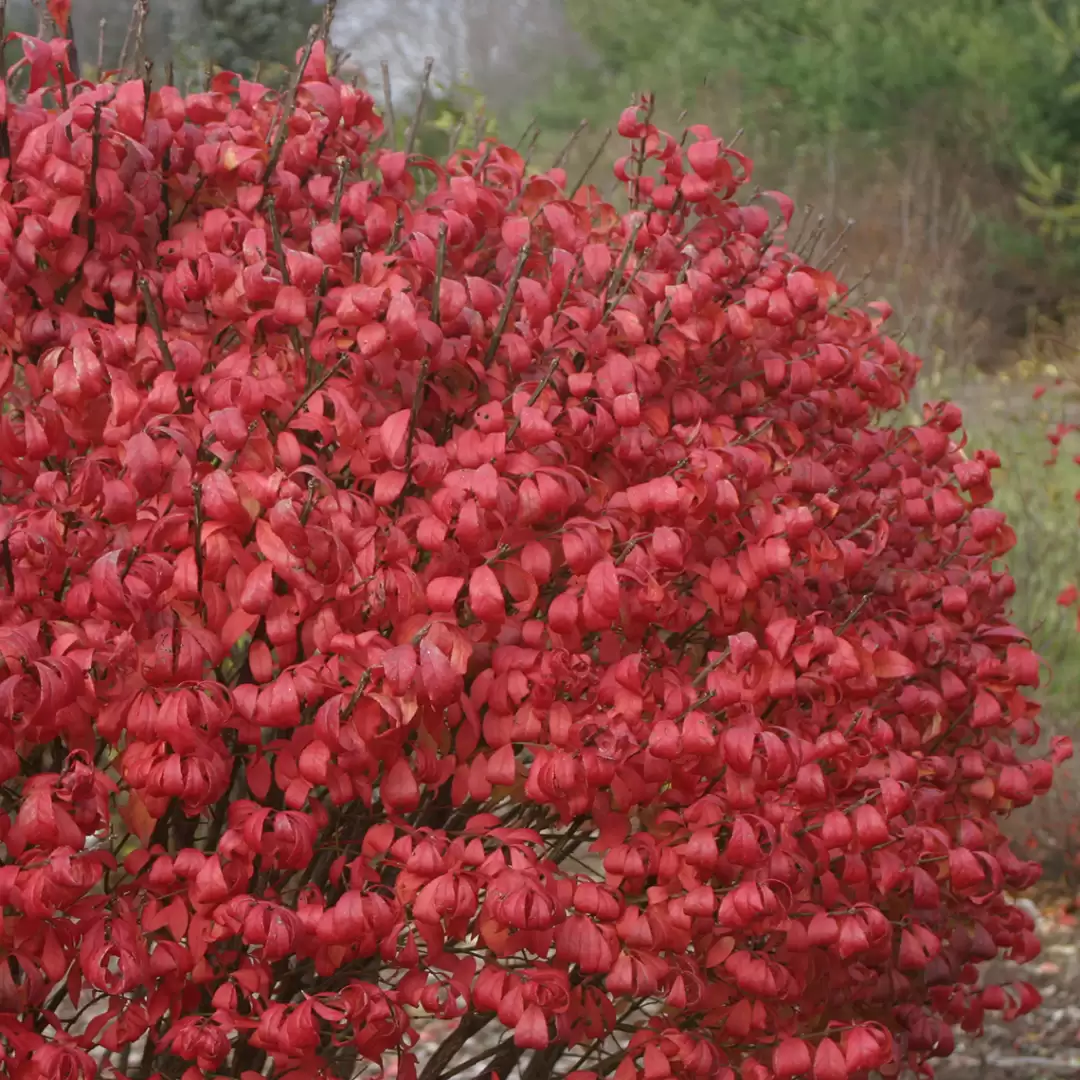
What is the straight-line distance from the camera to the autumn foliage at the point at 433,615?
224 centimetres

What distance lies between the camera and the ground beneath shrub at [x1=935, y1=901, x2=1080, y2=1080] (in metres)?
5.09

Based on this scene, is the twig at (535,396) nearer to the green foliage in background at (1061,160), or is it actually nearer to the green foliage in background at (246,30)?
the green foliage in background at (246,30)

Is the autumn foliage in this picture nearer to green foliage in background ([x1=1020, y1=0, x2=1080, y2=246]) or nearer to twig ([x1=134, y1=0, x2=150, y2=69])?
twig ([x1=134, y1=0, x2=150, y2=69])

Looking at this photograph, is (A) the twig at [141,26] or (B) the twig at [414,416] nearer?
(B) the twig at [414,416]

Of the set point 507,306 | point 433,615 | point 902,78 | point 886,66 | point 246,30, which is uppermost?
point 886,66

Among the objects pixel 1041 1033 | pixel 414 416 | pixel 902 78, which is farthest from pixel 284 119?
pixel 902 78

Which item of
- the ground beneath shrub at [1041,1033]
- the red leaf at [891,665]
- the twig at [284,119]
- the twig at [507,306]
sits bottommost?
the ground beneath shrub at [1041,1033]

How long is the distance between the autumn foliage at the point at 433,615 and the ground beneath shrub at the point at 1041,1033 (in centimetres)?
231

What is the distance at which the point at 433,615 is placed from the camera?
230 centimetres

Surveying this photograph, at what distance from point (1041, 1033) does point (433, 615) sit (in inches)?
165

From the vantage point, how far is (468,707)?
2420 millimetres

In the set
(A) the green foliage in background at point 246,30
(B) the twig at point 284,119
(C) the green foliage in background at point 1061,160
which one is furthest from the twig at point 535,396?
(C) the green foliage in background at point 1061,160

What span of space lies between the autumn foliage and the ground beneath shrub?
2.31m

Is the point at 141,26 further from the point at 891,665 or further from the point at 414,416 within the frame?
the point at 891,665
